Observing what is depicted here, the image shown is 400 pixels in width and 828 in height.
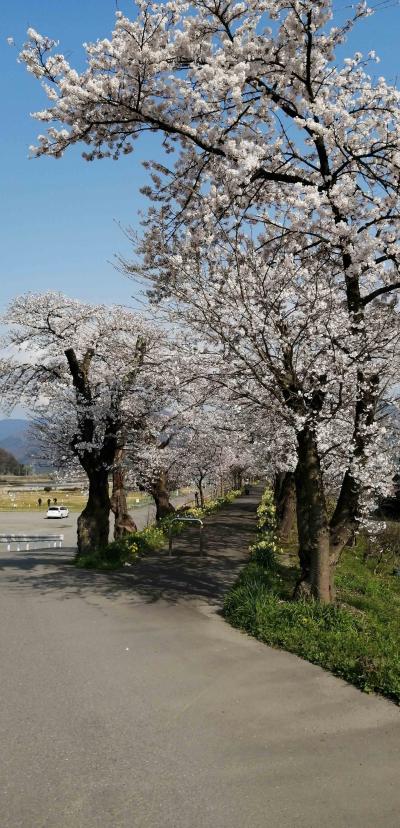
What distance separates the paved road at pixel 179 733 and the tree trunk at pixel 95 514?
9501mm

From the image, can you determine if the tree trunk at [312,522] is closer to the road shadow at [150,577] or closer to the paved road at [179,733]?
the paved road at [179,733]

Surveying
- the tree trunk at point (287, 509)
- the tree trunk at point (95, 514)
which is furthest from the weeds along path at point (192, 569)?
the tree trunk at point (95, 514)

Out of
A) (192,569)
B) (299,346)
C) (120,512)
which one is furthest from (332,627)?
(120,512)

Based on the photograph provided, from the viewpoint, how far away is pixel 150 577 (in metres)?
11.6

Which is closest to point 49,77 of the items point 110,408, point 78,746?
point 78,746

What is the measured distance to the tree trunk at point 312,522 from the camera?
850 cm

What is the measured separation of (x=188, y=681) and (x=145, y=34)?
772 centimetres

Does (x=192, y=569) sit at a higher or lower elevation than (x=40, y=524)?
higher

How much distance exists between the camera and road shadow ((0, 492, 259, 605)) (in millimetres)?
10047

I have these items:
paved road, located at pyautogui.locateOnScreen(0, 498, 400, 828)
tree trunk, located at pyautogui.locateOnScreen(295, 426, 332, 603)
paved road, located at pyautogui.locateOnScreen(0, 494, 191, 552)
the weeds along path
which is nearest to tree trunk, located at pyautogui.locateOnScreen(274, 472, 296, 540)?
the weeds along path

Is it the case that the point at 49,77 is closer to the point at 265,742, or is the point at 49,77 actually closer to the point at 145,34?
the point at 145,34

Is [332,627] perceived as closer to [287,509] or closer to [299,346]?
[299,346]

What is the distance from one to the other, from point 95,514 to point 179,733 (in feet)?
43.7

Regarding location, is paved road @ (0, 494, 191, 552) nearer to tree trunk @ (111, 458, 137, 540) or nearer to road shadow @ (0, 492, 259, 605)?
tree trunk @ (111, 458, 137, 540)
